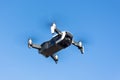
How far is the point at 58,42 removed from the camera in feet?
134

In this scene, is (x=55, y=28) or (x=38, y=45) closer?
(x=55, y=28)

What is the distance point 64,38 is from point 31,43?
6299 millimetres

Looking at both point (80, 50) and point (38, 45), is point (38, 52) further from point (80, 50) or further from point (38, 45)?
point (80, 50)

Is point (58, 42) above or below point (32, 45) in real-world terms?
below

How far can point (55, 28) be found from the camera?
41281 millimetres

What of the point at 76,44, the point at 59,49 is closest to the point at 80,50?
the point at 76,44

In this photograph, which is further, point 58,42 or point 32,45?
point 32,45

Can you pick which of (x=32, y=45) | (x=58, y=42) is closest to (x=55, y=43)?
(x=58, y=42)

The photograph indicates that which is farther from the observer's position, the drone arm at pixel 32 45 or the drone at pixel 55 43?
the drone arm at pixel 32 45

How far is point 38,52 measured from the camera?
43.8 m

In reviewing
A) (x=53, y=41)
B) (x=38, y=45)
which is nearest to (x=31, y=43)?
(x=38, y=45)

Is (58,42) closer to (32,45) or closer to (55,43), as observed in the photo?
(55,43)

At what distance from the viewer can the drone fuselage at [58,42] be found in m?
40.6

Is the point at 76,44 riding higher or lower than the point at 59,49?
higher
